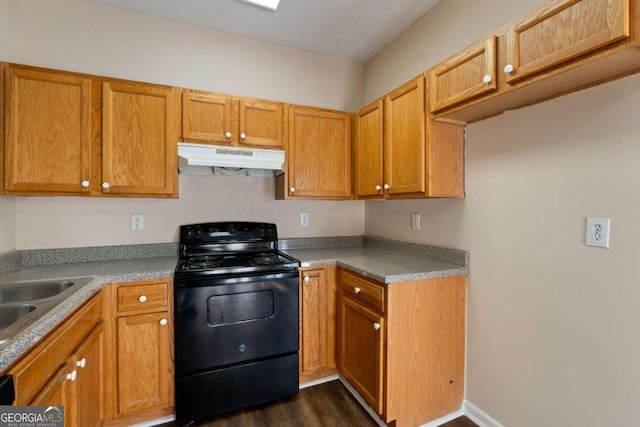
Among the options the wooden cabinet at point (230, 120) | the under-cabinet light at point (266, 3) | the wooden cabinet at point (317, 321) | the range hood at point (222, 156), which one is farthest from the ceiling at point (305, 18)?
the wooden cabinet at point (317, 321)

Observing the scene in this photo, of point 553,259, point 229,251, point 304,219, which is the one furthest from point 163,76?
point 553,259

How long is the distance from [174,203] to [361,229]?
1.72 m

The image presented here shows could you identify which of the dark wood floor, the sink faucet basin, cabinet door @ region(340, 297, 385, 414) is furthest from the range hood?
the dark wood floor

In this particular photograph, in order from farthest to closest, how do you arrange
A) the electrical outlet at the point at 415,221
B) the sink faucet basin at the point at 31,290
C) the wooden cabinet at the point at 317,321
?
1. the electrical outlet at the point at 415,221
2. the wooden cabinet at the point at 317,321
3. the sink faucet basin at the point at 31,290

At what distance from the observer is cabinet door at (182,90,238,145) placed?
2.01 meters

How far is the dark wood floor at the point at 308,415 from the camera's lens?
1785 mm

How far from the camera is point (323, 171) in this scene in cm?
242

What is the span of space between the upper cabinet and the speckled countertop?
3.14 ft

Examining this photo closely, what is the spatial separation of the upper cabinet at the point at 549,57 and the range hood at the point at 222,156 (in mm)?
1248

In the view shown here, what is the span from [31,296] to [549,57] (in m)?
2.61

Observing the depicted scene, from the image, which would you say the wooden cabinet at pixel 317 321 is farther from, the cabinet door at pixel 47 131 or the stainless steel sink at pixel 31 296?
the cabinet door at pixel 47 131

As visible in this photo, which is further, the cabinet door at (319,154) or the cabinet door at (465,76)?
the cabinet door at (319,154)

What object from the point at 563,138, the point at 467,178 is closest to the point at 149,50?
the point at 467,178

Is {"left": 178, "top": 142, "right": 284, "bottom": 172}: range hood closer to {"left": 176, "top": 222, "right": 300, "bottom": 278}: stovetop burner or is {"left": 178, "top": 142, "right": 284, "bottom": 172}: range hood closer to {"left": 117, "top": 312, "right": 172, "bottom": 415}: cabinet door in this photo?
{"left": 176, "top": 222, "right": 300, "bottom": 278}: stovetop burner
